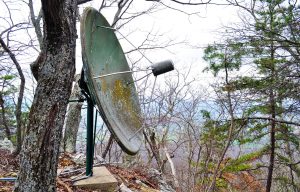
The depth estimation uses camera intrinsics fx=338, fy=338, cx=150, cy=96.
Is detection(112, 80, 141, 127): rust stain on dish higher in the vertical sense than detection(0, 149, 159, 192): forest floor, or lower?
higher

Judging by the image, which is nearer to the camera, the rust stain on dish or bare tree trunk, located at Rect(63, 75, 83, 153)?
the rust stain on dish

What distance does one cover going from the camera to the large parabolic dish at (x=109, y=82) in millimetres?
3100

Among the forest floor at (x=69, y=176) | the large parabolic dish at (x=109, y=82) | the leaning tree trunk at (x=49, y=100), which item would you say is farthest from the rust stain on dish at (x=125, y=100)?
the leaning tree trunk at (x=49, y=100)

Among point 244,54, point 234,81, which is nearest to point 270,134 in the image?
point 234,81

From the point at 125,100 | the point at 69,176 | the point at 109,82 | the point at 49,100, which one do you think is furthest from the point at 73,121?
→ the point at 49,100

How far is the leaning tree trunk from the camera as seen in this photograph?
9.45 ft

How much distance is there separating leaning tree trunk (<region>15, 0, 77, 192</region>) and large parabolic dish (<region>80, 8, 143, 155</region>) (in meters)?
0.18

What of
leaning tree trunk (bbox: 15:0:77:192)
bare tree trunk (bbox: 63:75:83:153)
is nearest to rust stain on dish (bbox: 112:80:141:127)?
leaning tree trunk (bbox: 15:0:77:192)

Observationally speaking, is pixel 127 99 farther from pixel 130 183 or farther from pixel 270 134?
pixel 270 134

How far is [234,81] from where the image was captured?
11.5 meters

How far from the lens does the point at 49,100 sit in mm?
2941

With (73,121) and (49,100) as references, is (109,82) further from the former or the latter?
(73,121)

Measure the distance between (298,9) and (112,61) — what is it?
8364 mm

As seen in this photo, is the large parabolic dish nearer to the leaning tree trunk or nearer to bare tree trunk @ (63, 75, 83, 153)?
the leaning tree trunk
